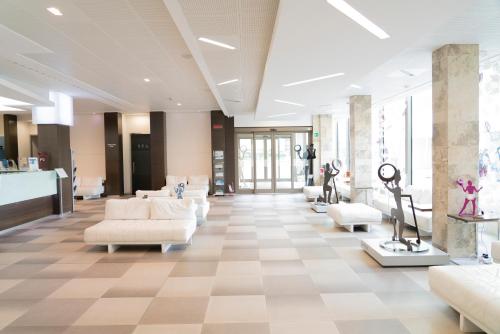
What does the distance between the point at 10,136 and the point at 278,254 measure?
47.8ft

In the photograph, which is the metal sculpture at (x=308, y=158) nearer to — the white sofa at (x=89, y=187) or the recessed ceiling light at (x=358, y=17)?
the white sofa at (x=89, y=187)

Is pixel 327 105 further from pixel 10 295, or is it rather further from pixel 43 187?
pixel 10 295

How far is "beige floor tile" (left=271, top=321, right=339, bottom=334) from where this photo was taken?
130 inches

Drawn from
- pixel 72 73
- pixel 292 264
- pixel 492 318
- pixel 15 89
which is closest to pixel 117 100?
pixel 72 73

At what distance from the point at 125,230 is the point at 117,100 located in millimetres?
7415

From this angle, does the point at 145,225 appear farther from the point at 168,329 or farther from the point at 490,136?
the point at 490,136

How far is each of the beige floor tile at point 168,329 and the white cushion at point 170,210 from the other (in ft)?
11.3

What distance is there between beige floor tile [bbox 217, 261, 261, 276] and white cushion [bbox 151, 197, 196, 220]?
1.75 metres

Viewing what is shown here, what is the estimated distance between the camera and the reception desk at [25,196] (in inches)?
307

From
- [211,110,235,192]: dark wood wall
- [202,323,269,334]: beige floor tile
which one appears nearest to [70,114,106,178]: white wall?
[211,110,235,192]: dark wood wall

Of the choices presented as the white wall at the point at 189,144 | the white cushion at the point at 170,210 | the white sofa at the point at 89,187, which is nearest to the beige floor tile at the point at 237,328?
→ the white cushion at the point at 170,210

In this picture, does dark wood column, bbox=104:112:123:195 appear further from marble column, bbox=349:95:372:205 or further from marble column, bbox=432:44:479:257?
marble column, bbox=432:44:479:257

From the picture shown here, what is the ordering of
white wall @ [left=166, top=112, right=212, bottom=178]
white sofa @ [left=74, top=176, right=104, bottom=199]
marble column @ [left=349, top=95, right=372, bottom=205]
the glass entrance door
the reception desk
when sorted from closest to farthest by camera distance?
the reception desk
marble column @ [left=349, top=95, right=372, bottom=205]
white sofa @ [left=74, top=176, right=104, bottom=199]
white wall @ [left=166, top=112, right=212, bottom=178]
the glass entrance door

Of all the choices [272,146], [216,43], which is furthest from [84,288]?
[272,146]
